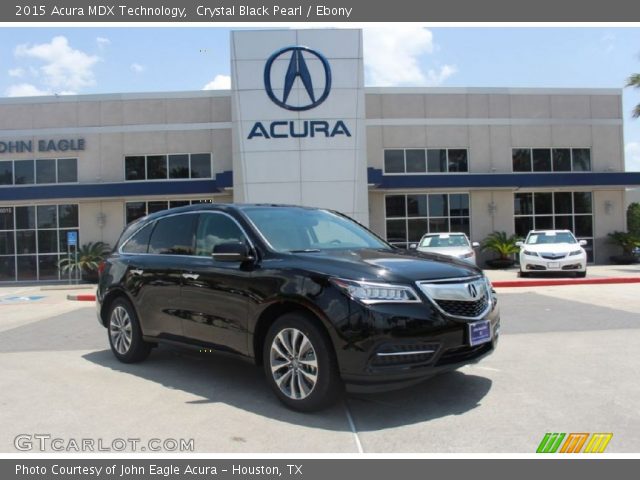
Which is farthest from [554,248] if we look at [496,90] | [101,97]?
[101,97]

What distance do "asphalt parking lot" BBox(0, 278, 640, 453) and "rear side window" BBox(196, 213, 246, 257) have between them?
1.15 metres

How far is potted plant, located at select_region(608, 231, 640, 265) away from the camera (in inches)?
974

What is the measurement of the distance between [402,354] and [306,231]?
1851 mm

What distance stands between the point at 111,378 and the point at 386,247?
10.7 ft

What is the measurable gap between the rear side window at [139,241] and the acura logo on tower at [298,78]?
47.1ft

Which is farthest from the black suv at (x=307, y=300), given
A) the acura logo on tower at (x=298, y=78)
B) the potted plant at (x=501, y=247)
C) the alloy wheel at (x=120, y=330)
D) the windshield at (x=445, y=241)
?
the potted plant at (x=501, y=247)

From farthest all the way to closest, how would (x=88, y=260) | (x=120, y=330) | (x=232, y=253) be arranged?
(x=88, y=260) → (x=120, y=330) → (x=232, y=253)

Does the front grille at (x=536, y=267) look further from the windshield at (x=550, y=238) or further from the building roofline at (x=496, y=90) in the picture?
the building roofline at (x=496, y=90)

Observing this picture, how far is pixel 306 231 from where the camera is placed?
216 inches

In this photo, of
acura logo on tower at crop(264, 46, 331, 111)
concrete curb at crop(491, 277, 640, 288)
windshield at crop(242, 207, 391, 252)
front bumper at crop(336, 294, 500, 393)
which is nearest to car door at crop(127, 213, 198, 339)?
windshield at crop(242, 207, 391, 252)

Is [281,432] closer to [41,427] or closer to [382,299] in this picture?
[382,299]

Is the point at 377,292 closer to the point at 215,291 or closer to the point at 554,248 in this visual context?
the point at 215,291

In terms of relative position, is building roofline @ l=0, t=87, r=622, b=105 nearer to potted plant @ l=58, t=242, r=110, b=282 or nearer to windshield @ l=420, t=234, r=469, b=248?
potted plant @ l=58, t=242, r=110, b=282

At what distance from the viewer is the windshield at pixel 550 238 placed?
17688 mm
